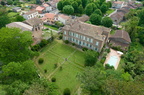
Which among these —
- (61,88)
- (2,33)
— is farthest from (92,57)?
(2,33)

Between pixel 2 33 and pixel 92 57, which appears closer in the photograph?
pixel 2 33

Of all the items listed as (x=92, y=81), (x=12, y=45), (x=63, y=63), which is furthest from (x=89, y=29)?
(x=12, y=45)

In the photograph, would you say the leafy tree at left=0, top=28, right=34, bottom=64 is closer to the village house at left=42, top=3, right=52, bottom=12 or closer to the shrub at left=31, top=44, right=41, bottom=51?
the shrub at left=31, top=44, right=41, bottom=51

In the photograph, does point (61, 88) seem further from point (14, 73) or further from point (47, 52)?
point (47, 52)

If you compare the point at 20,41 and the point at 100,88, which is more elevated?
the point at 20,41

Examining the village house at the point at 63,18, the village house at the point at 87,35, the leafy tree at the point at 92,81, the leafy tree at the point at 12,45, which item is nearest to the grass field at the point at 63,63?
the village house at the point at 87,35

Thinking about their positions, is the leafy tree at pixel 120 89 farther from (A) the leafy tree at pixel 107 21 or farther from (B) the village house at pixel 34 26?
(A) the leafy tree at pixel 107 21
